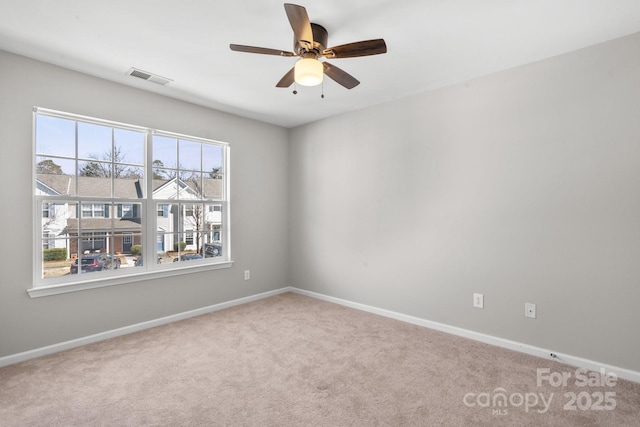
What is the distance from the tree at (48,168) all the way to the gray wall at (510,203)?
290 cm

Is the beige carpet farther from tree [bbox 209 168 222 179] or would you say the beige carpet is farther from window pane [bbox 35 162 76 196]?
tree [bbox 209 168 222 179]

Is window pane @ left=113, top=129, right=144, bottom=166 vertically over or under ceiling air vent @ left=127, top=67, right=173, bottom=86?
under

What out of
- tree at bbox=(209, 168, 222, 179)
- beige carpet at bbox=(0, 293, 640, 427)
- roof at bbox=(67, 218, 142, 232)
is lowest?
beige carpet at bbox=(0, 293, 640, 427)

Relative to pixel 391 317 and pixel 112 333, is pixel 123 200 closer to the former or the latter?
pixel 112 333

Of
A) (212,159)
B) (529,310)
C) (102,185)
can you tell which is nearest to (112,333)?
(102,185)

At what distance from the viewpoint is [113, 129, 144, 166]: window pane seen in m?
3.22

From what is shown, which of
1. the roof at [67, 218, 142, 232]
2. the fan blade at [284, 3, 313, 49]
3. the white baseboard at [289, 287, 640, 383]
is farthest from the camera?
the roof at [67, 218, 142, 232]

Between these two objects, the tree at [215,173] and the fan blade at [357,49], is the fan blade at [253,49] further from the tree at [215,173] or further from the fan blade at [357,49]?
the tree at [215,173]

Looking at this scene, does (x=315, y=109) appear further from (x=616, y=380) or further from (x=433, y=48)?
(x=616, y=380)

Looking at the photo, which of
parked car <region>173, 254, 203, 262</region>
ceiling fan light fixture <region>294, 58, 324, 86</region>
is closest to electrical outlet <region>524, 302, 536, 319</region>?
ceiling fan light fixture <region>294, 58, 324, 86</region>

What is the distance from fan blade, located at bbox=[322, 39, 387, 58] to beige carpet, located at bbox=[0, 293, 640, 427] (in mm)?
2207

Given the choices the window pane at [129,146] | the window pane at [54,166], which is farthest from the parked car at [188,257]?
the window pane at [54,166]

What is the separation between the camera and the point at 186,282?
12.0 ft

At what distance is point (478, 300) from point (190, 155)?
348 cm
